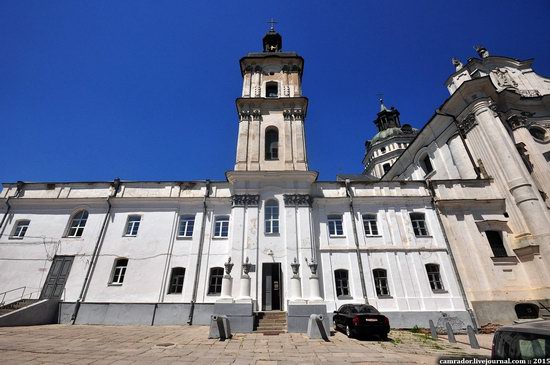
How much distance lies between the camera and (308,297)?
1545cm

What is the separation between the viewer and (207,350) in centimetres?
900

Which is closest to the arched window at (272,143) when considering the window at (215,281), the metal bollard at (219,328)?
the window at (215,281)

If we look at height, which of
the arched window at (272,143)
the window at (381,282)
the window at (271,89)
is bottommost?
the window at (381,282)

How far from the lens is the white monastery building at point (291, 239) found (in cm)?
1606

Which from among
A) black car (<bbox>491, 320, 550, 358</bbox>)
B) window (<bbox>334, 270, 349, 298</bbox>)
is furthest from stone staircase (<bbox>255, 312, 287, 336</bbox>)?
black car (<bbox>491, 320, 550, 358</bbox>)

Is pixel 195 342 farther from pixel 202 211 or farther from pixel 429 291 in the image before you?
pixel 429 291

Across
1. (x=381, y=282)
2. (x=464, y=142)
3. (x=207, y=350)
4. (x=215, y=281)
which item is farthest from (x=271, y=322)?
(x=464, y=142)

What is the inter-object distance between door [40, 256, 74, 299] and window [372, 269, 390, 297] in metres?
20.7

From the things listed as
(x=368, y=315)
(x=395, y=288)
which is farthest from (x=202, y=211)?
(x=395, y=288)

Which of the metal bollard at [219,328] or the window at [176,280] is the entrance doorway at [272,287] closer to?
the metal bollard at [219,328]

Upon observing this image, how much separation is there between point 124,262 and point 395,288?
18.4 m

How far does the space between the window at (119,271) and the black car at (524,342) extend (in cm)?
1960

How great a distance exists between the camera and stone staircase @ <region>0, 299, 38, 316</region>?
15.1 metres

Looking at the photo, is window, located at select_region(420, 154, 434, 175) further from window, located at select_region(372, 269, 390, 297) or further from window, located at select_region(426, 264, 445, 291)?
window, located at select_region(372, 269, 390, 297)
